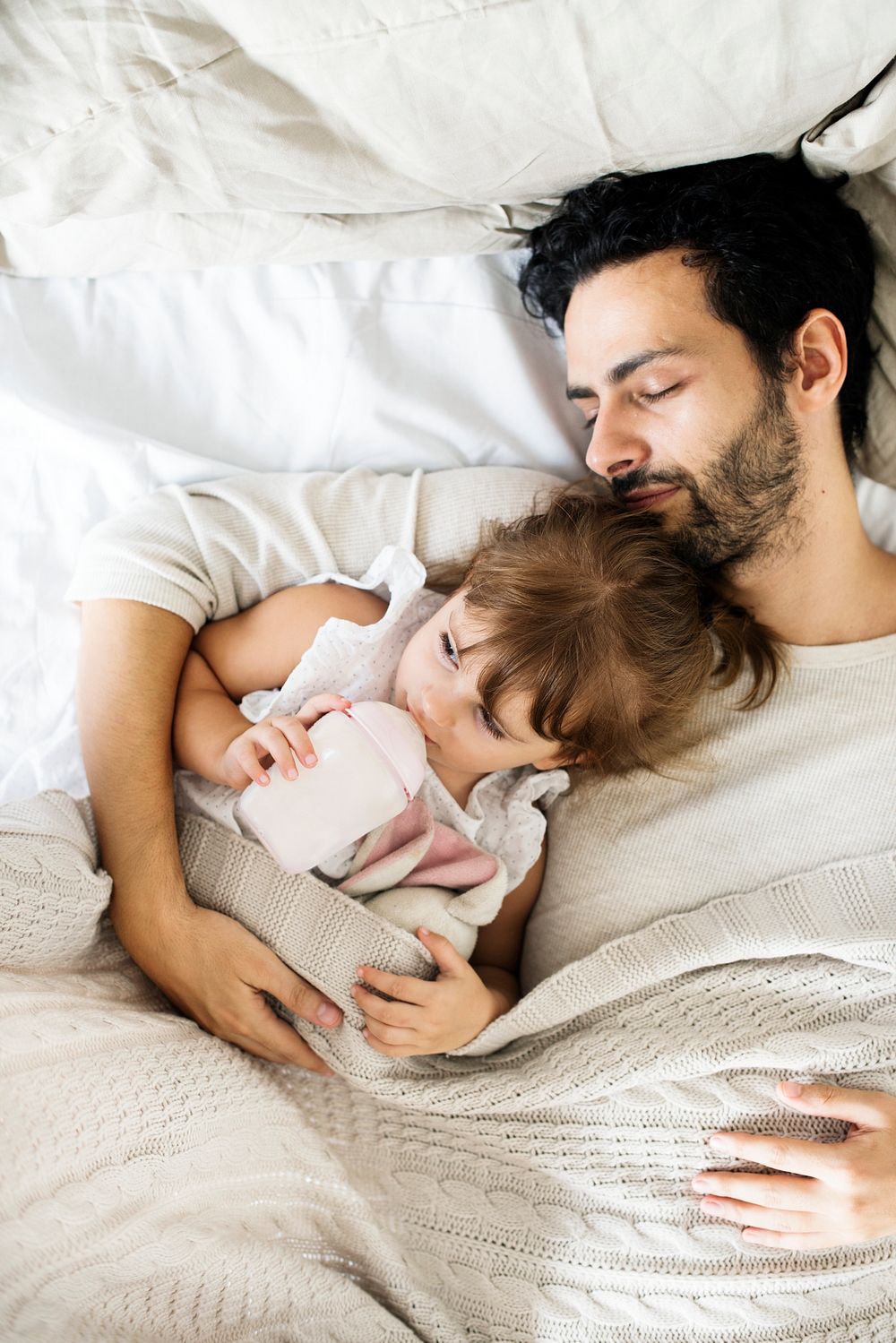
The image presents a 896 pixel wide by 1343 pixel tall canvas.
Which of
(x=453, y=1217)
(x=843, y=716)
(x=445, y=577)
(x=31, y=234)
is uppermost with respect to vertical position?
(x=31, y=234)

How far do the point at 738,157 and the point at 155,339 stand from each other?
1.00 m

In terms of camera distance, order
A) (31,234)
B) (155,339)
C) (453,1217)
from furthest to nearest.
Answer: (155,339), (31,234), (453,1217)

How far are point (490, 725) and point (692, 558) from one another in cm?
49

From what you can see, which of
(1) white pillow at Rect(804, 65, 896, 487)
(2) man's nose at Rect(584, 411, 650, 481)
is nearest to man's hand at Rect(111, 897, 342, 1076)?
(2) man's nose at Rect(584, 411, 650, 481)

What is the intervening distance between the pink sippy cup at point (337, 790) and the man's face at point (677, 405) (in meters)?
0.58

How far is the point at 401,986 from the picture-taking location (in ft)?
4.46

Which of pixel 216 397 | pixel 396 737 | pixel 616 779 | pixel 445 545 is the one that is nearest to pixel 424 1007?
pixel 396 737

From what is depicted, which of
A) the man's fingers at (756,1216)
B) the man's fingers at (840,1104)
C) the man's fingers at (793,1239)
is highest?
the man's fingers at (840,1104)

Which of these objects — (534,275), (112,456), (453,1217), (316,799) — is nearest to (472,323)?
(534,275)

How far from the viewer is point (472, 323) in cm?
170

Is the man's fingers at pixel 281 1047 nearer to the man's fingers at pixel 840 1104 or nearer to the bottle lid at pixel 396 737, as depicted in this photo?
the bottle lid at pixel 396 737

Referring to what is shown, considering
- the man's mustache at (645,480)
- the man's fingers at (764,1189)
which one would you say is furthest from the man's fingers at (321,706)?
the man's fingers at (764,1189)

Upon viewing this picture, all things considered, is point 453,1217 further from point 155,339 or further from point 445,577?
point 155,339

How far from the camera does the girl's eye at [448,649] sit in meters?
1.38
